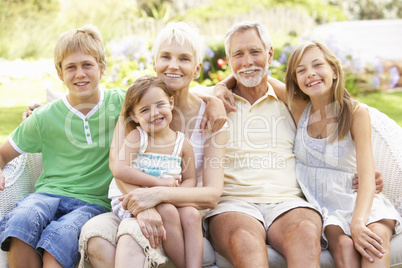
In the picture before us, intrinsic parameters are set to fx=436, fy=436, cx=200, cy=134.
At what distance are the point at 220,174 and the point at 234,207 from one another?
0.21 m

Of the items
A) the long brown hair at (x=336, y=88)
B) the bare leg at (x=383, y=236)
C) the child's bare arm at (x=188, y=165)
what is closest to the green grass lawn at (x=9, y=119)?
the child's bare arm at (x=188, y=165)

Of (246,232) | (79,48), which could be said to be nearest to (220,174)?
(246,232)

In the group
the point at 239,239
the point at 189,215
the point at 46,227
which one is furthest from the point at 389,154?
the point at 46,227

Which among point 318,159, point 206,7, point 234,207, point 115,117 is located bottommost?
point 234,207

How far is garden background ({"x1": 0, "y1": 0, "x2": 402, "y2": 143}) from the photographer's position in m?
6.15

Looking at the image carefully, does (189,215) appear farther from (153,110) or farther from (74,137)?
(74,137)

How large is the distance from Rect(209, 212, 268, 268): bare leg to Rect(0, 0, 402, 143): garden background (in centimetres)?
278

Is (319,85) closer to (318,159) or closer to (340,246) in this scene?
(318,159)

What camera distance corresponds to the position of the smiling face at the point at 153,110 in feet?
8.10

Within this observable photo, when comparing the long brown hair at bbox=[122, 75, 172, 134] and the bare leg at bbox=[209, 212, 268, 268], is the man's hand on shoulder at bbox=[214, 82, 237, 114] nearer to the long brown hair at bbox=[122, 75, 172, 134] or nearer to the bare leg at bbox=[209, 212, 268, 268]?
the long brown hair at bbox=[122, 75, 172, 134]

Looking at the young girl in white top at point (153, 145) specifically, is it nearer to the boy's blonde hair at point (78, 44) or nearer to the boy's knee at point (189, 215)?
the boy's knee at point (189, 215)

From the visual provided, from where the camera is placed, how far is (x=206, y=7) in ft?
41.3

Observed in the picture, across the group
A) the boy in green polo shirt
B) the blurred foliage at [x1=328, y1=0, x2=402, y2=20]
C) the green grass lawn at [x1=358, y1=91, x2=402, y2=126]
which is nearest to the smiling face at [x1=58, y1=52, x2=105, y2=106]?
the boy in green polo shirt

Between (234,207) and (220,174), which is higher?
(220,174)
